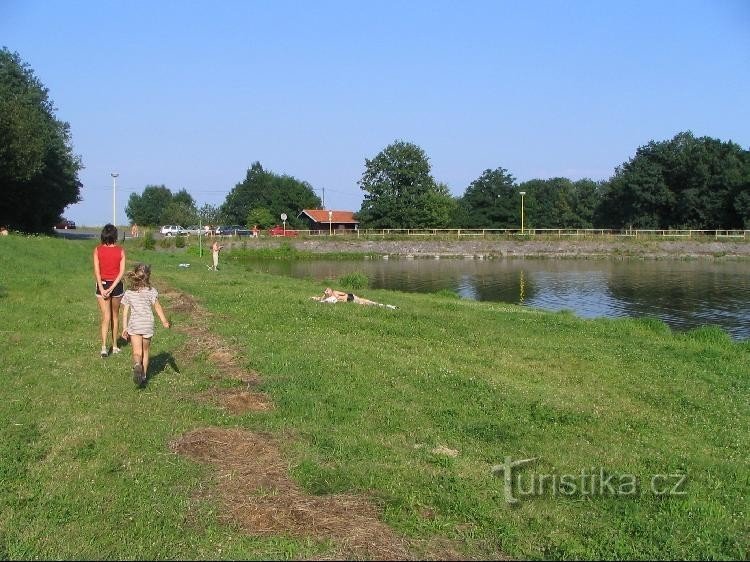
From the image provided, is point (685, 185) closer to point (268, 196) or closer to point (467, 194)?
point (467, 194)

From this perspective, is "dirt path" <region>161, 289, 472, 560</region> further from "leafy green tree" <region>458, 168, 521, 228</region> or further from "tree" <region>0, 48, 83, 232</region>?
"leafy green tree" <region>458, 168, 521, 228</region>

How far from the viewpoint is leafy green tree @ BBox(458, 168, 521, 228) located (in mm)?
119250

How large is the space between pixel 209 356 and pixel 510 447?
588cm

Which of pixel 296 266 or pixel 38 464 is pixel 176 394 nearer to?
pixel 38 464

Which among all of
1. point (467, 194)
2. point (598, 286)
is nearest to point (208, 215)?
point (467, 194)

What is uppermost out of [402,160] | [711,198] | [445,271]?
[402,160]

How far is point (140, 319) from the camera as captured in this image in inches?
385

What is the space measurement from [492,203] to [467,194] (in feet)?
24.2

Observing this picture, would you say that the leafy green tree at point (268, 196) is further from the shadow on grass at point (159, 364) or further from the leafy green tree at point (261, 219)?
the shadow on grass at point (159, 364)

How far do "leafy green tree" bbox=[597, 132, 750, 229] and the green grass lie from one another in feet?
302

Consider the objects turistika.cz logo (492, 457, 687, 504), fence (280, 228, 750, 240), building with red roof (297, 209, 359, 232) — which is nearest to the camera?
turistika.cz logo (492, 457, 687, 504)

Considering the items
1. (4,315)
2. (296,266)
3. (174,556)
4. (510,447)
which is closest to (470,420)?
(510,447)

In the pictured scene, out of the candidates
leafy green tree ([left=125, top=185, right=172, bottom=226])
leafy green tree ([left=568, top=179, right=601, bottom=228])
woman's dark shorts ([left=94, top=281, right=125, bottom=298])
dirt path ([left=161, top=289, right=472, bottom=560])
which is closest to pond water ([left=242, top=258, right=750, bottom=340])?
woman's dark shorts ([left=94, top=281, right=125, bottom=298])

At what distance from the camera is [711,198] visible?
97.7m
